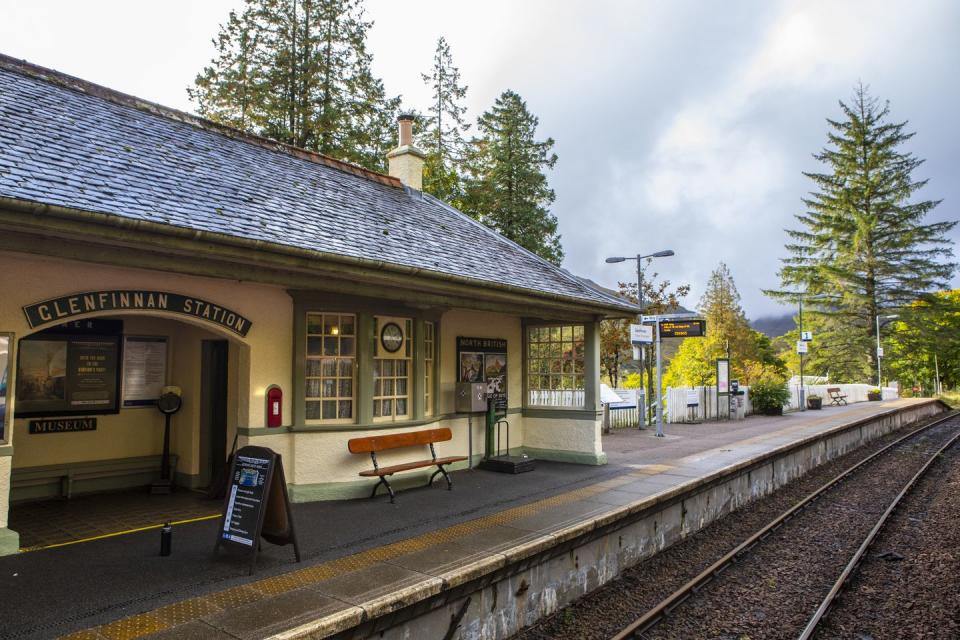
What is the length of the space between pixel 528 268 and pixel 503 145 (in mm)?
22236

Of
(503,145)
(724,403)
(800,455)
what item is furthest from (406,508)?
(503,145)

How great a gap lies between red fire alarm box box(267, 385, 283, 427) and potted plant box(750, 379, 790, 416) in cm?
2131

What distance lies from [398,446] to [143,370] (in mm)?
3561

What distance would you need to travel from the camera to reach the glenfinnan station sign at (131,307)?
5422 mm

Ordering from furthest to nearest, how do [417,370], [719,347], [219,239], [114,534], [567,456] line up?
[719,347], [567,456], [417,370], [114,534], [219,239]

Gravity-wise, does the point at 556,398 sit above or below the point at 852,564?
above

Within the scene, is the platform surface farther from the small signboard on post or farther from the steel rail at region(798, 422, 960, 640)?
the small signboard on post

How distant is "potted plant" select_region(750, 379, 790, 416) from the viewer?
23.4 m

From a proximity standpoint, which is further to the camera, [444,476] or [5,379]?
[444,476]

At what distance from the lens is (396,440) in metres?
7.98

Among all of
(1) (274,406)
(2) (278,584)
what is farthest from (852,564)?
(1) (274,406)

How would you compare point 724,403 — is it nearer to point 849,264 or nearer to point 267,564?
point 267,564

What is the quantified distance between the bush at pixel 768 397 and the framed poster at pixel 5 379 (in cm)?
2405

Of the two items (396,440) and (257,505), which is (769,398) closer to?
(396,440)
